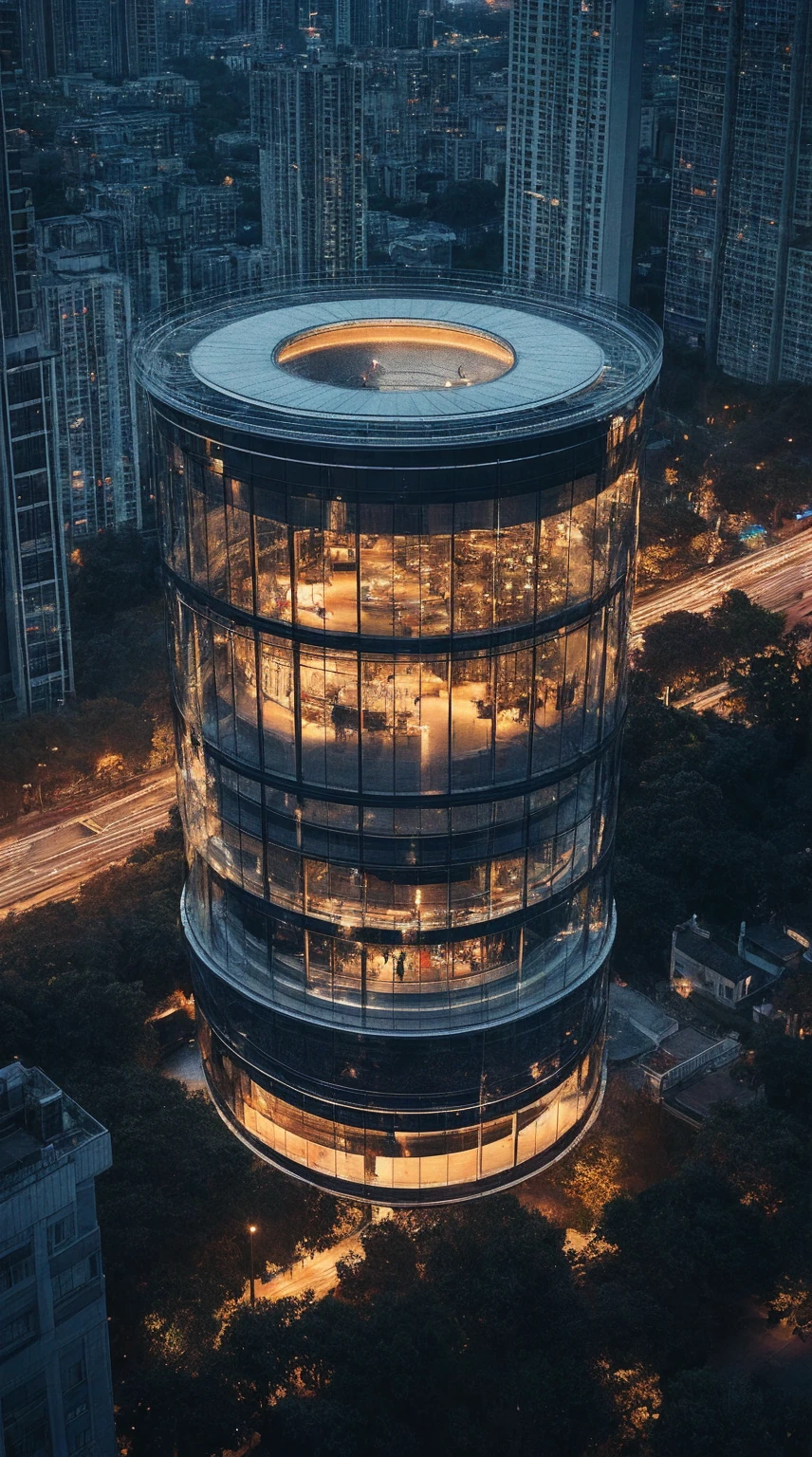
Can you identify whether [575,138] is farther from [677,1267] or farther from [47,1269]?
[47,1269]

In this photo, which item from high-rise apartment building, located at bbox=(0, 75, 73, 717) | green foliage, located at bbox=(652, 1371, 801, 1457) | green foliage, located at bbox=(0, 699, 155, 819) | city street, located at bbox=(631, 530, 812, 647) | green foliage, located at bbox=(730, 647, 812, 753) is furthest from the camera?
city street, located at bbox=(631, 530, 812, 647)

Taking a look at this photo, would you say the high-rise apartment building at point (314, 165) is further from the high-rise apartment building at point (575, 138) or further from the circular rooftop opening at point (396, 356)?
the circular rooftop opening at point (396, 356)

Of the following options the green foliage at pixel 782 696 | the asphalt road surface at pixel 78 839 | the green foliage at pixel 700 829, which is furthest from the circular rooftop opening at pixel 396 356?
the green foliage at pixel 782 696

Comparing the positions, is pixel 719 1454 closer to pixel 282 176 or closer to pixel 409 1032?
pixel 409 1032

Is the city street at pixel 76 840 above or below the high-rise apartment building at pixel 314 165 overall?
below

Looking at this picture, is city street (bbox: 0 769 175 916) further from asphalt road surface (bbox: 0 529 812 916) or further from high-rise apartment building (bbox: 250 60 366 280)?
high-rise apartment building (bbox: 250 60 366 280)

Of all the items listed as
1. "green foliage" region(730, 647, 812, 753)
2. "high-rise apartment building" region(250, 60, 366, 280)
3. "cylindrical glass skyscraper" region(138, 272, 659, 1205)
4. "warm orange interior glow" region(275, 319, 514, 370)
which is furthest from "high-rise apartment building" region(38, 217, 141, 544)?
"cylindrical glass skyscraper" region(138, 272, 659, 1205)

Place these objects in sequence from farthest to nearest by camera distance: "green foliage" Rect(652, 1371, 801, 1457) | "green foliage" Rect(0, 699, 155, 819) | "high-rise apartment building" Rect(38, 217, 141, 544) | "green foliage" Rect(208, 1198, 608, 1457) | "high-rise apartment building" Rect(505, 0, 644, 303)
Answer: "high-rise apartment building" Rect(505, 0, 644, 303), "high-rise apartment building" Rect(38, 217, 141, 544), "green foliage" Rect(0, 699, 155, 819), "green foliage" Rect(208, 1198, 608, 1457), "green foliage" Rect(652, 1371, 801, 1457)
